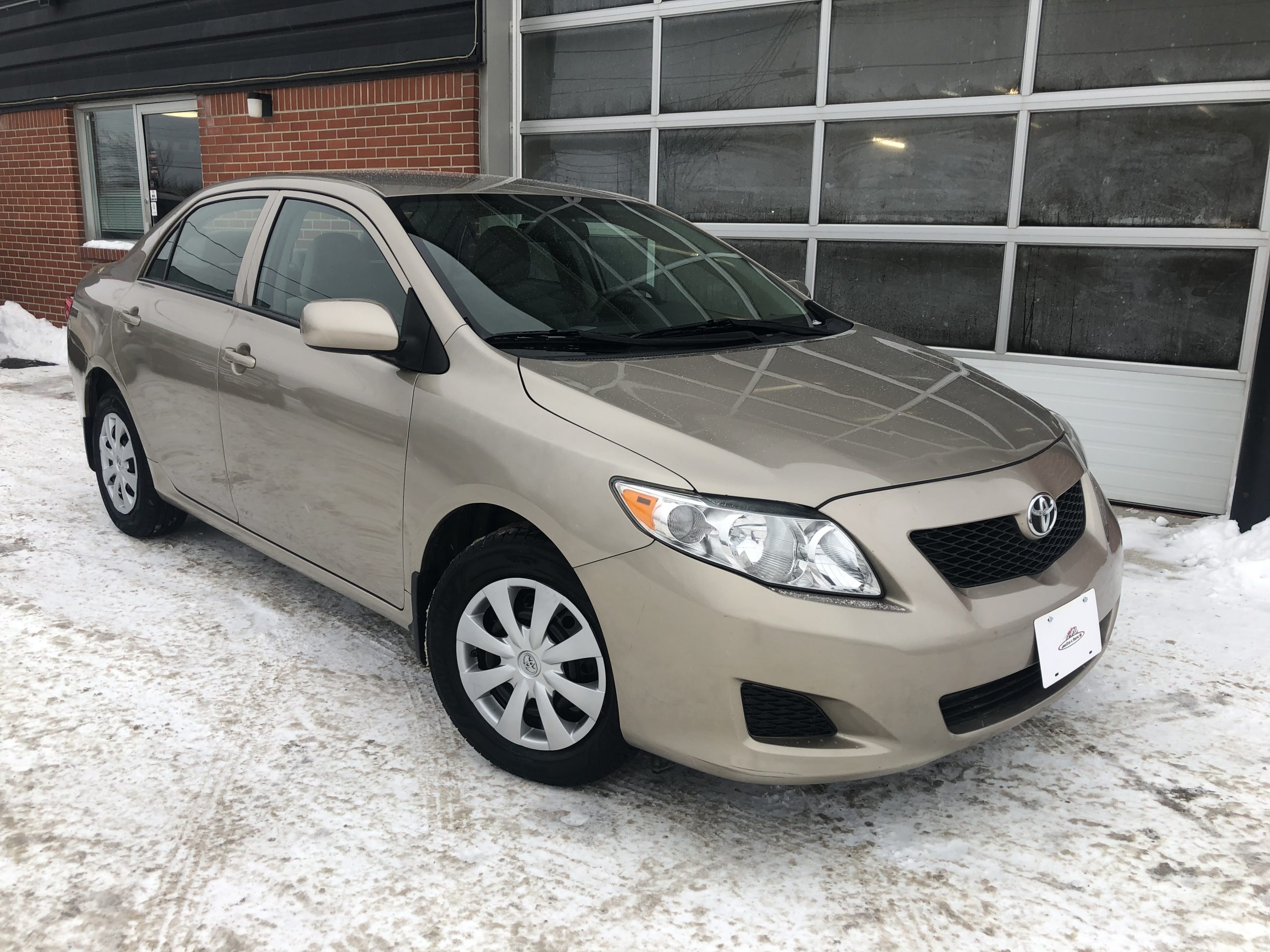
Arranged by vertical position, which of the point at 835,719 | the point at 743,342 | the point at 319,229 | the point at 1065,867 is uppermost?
the point at 319,229

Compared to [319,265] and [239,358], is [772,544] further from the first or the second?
[239,358]

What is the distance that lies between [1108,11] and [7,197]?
37.2 ft

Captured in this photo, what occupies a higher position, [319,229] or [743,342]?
[319,229]

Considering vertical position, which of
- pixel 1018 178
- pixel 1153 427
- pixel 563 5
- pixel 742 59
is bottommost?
pixel 1153 427

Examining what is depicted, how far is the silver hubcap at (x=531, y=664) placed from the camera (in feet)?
8.09

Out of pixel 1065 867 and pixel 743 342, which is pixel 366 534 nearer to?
pixel 743 342

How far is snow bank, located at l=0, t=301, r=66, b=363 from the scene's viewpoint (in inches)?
391

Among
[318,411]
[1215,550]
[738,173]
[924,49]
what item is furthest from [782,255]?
[318,411]

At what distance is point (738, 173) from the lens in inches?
249

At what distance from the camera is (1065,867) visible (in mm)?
2395

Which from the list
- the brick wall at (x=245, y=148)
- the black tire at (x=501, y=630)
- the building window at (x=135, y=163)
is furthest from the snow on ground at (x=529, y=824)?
the building window at (x=135, y=163)

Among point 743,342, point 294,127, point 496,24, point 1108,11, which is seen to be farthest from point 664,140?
point 743,342

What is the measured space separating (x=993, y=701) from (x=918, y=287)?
3.88 m

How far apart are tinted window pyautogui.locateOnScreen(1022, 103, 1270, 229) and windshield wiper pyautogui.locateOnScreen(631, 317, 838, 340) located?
8.69ft
